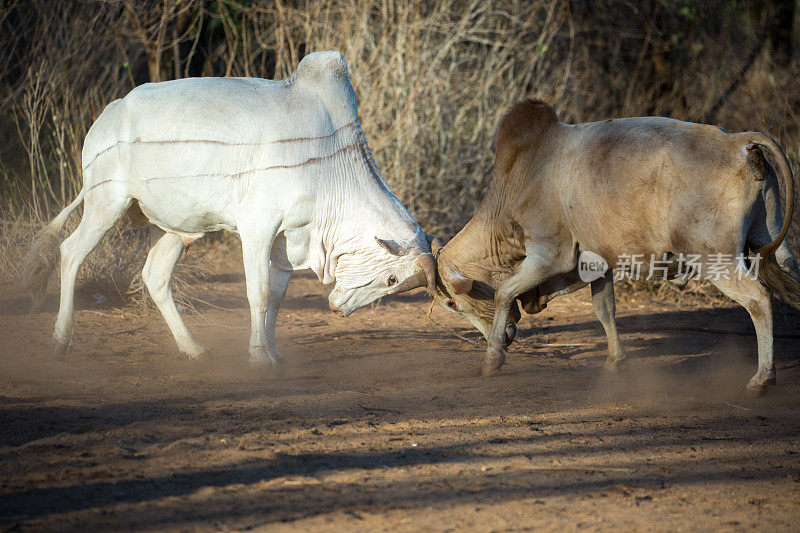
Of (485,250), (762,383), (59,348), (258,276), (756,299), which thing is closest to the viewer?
(756,299)

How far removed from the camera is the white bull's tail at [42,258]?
6.21 m

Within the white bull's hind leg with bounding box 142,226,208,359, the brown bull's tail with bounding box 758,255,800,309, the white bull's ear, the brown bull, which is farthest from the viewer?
the white bull's hind leg with bounding box 142,226,208,359

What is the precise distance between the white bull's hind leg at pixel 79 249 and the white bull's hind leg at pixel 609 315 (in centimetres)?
339

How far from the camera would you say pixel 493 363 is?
588 centimetres

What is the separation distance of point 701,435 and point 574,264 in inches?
64.6

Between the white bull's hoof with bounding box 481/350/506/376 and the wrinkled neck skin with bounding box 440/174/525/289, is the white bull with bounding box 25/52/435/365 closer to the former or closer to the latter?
the wrinkled neck skin with bounding box 440/174/525/289

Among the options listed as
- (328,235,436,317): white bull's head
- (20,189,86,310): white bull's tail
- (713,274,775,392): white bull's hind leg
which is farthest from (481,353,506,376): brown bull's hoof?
(20,189,86,310): white bull's tail

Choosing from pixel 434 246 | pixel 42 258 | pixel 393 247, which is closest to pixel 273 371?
pixel 393 247

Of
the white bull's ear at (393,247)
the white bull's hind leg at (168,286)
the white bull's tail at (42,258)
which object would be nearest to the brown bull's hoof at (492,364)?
the white bull's ear at (393,247)

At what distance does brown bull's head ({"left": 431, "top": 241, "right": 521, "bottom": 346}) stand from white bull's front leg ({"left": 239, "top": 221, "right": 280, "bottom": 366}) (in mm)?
1195

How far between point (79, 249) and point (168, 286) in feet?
2.30

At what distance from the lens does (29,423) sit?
4152 millimetres

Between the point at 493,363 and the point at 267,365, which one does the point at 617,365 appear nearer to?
the point at 493,363

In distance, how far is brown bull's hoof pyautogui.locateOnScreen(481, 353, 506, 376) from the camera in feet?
19.2
